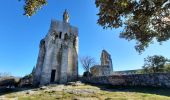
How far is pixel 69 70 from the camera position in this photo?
46031mm

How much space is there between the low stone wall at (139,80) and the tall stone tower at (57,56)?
11.5 metres

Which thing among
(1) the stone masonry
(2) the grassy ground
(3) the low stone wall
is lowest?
(2) the grassy ground

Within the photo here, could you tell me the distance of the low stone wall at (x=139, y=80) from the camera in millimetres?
25050

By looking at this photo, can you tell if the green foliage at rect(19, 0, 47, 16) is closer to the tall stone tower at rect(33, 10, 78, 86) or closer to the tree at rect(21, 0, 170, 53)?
the tree at rect(21, 0, 170, 53)

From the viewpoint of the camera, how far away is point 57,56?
4631cm

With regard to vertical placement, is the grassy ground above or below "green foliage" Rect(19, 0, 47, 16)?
below

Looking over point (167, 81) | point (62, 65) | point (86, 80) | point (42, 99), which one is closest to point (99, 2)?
point (42, 99)

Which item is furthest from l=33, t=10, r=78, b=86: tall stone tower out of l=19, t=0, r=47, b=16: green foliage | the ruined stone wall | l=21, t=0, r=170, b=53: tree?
l=19, t=0, r=47, b=16: green foliage

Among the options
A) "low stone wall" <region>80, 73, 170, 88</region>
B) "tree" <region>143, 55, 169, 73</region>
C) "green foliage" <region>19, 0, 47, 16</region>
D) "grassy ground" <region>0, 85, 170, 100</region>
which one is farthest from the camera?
"tree" <region>143, 55, 169, 73</region>

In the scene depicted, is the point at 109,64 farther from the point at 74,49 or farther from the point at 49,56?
the point at 49,56

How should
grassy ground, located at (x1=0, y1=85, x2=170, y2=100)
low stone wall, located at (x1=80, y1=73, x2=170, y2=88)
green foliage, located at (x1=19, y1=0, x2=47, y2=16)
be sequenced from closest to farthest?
green foliage, located at (x1=19, y1=0, x2=47, y2=16) < grassy ground, located at (x1=0, y1=85, x2=170, y2=100) < low stone wall, located at (x1=80, y1=73, x2=170, y2=88)

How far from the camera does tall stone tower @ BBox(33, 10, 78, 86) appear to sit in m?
44.8

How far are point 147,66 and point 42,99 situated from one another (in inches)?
1195

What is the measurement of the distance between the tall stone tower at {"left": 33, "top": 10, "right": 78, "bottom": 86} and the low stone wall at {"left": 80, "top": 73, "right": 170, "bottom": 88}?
11.5 metres
